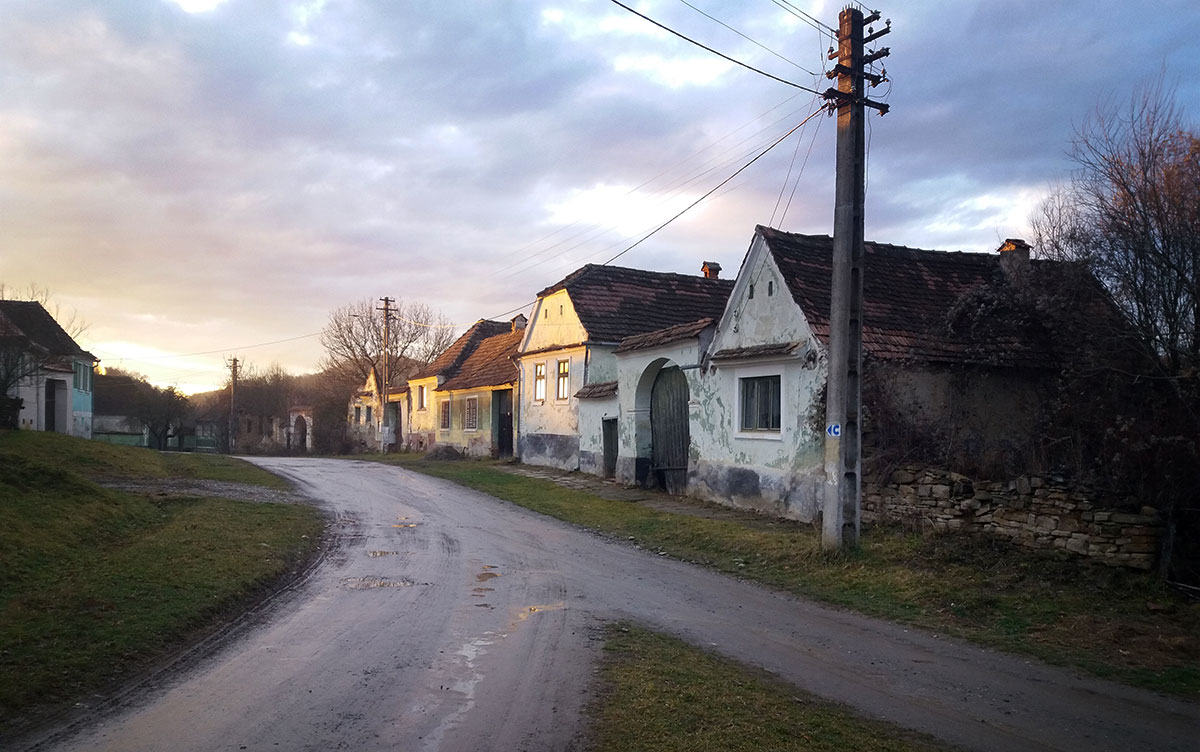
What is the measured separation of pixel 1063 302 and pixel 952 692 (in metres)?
7.41

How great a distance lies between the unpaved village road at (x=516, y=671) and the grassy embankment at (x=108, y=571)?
605 millimetres

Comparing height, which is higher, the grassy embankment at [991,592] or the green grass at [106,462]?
the green grass at [106,462]

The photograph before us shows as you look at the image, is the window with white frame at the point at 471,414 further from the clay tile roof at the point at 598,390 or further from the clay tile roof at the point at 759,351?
the clay tile roof at the point at 759,351

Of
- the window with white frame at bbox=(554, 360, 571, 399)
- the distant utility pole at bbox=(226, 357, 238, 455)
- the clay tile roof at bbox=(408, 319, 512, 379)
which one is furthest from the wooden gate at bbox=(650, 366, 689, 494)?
the distant utility pole at bbox=(226, 357, 238, 455)

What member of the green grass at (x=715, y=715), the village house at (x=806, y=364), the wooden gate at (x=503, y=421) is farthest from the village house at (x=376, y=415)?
the green grass at (x=715, y=715)

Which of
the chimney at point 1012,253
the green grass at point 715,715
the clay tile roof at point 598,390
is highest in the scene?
the chimney at point 1012,253

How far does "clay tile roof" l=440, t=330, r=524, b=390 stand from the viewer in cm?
3400

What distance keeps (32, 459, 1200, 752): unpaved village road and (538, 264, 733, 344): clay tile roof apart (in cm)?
1608

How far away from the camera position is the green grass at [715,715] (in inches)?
194

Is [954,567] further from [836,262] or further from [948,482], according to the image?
[836,262]

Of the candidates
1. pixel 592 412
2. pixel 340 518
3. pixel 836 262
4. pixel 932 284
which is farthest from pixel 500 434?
pixel 836 262

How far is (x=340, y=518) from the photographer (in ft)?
51.5

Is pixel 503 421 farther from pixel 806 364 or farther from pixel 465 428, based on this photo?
pixel 806 364

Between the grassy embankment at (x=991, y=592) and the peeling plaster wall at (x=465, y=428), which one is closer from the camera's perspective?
the grassy embankment at (x=991, y=592)
